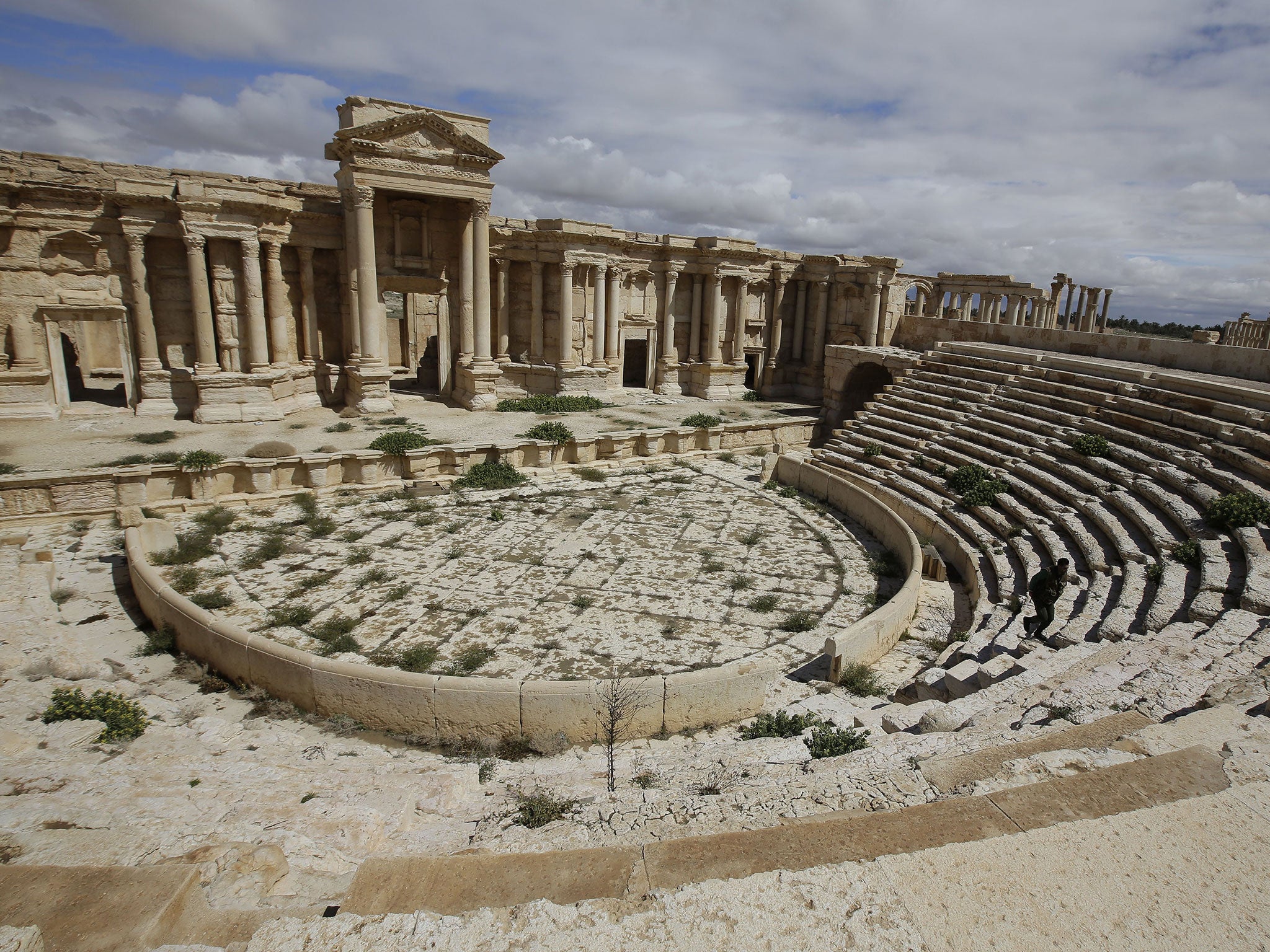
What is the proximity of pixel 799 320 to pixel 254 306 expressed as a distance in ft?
65.2

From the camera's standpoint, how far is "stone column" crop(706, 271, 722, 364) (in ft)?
91.6

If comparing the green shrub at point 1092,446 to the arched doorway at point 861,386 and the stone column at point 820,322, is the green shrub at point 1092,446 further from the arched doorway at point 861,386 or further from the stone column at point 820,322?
the stone column at point 820,322

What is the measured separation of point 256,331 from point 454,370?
6138 millimetres

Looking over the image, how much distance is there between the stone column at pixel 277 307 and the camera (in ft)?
66.5

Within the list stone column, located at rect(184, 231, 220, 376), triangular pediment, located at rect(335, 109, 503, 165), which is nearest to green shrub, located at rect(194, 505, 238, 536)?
stone column, located at rect(184, 231, 220, 376)

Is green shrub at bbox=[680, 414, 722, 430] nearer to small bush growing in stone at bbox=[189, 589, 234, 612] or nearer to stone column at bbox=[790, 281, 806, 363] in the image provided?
stone column at bbox=[790, 281, 806, 363]

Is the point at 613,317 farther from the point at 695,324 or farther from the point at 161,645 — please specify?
the point at 161,645

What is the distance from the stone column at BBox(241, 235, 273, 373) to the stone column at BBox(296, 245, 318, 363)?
1472 mm

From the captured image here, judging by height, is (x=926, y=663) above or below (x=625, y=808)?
below

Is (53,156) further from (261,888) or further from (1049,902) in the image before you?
(1049,902)

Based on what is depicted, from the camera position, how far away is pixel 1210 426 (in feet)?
44.8

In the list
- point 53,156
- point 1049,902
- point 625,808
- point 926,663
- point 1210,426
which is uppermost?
point 53,156

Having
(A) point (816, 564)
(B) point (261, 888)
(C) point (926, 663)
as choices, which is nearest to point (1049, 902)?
(B) point (261, 888)

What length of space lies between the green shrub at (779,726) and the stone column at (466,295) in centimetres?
1782
